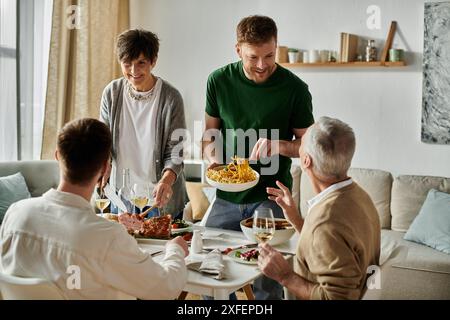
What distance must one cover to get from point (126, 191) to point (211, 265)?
2.76 feet

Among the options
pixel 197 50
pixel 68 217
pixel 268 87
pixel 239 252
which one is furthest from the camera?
pixel 197 50

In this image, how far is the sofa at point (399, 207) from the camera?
12.6 ft

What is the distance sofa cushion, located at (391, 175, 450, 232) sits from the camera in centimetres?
429

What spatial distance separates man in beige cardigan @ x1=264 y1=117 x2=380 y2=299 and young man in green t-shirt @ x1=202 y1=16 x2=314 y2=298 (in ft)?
2.37

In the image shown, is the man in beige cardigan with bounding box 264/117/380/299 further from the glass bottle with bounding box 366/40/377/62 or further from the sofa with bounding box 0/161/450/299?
the glass bottle with bounding box 366/40/377/62

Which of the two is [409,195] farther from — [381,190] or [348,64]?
[348,64]

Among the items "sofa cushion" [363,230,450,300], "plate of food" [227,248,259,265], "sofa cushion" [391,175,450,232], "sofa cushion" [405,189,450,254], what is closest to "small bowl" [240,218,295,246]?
"plate of food" [227,248,259,265]

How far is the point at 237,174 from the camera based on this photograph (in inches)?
99.9

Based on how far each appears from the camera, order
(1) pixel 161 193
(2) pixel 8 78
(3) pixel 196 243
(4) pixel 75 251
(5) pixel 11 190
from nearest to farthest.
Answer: (4) pixel 75 251, (3) pixel 196 243, (1) pixel 161 193, (5) pixel 11 190, (2) pixel 8 78

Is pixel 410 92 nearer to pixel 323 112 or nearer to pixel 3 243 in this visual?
pixel 323 112

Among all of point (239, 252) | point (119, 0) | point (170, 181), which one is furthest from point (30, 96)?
point (239, 252)

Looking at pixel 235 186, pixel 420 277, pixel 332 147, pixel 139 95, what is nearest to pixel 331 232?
pixel 332 147

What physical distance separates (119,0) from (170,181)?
3.13 metres
